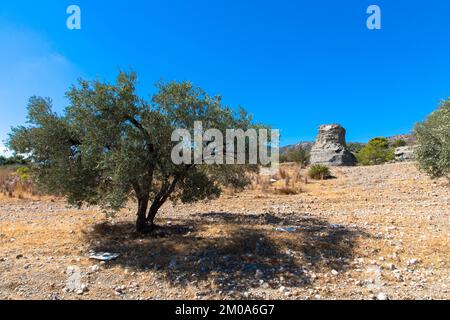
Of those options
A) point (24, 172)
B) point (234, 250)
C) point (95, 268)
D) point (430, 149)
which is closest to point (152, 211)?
point (95, 268)

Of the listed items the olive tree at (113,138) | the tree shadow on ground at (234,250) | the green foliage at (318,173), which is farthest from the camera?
the green foliage at (318,173)

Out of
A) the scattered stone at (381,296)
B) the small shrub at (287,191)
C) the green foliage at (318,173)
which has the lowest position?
the scattered stone at (381,296)

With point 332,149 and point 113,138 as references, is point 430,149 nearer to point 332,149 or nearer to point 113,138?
point 113,138

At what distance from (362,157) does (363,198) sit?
20028 millimetres

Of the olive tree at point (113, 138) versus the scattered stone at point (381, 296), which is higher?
the olive tree at point (113, 138)

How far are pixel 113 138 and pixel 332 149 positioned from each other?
1023 inches

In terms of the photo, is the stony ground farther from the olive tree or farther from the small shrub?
the small shrub

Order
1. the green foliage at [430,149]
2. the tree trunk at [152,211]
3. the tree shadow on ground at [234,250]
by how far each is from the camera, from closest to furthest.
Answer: the tree shadow on ground at [234,250] < the tree trunk at [152,211] < the green foliage at [430,149]

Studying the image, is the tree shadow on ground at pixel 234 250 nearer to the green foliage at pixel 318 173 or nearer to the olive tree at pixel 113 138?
the olive tree at pixel 113 138

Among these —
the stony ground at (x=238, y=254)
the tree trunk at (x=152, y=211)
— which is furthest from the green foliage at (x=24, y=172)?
the tree trunk at (x=152, y=211)

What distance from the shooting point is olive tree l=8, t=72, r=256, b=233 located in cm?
570

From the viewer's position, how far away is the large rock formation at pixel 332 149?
27.0m

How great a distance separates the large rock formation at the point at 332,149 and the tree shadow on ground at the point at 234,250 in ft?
67.0
